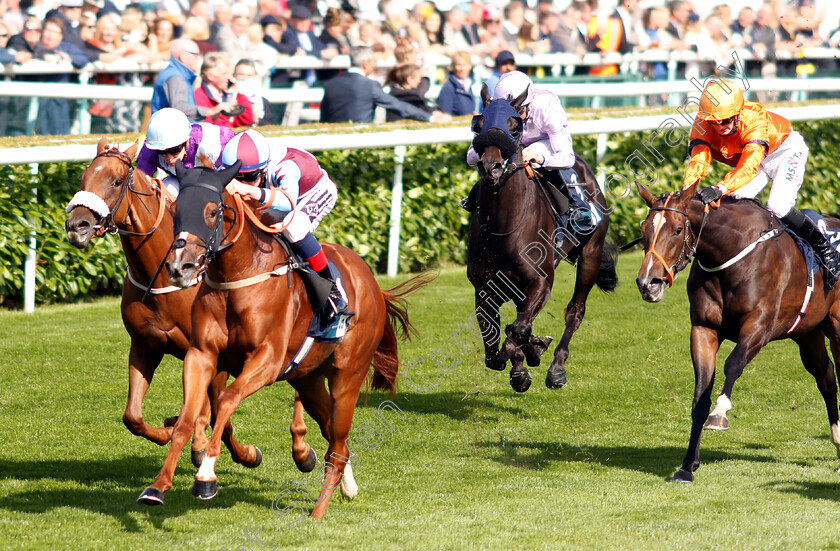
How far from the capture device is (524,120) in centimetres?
658

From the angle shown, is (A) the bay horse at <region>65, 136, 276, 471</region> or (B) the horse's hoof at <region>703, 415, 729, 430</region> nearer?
(A) the bay horse at <region>65, 136, 276, 471</region>

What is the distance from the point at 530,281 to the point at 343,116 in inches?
169

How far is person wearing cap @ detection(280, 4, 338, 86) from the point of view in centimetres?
1131

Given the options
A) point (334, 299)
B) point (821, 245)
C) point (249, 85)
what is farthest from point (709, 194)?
point (249, 85)

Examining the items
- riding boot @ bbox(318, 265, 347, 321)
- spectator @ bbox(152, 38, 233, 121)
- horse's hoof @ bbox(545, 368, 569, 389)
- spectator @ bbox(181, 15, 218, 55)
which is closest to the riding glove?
horse's hoof @ bbox(545, 368, 569, 389)

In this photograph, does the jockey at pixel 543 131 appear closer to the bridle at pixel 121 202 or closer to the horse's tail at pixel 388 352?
the horse's tail at pixel 388 352

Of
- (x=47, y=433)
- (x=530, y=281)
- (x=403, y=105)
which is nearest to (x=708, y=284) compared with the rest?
(x=530, y=281)

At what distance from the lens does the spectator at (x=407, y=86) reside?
415 inches

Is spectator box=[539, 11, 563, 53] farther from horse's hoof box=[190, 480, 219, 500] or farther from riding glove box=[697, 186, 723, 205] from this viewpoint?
horse's hoof box=[190, 480, 219, 500]

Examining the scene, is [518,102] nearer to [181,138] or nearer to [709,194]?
[709,194]

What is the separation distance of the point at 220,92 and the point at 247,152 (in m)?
3.88

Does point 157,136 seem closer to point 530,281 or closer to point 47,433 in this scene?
point 47,433

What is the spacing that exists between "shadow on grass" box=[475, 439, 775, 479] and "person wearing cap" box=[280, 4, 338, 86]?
19.9 feet

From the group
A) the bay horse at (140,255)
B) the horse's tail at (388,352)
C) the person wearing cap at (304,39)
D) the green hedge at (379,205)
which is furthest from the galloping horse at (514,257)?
the person wearing cap at (304,39)
